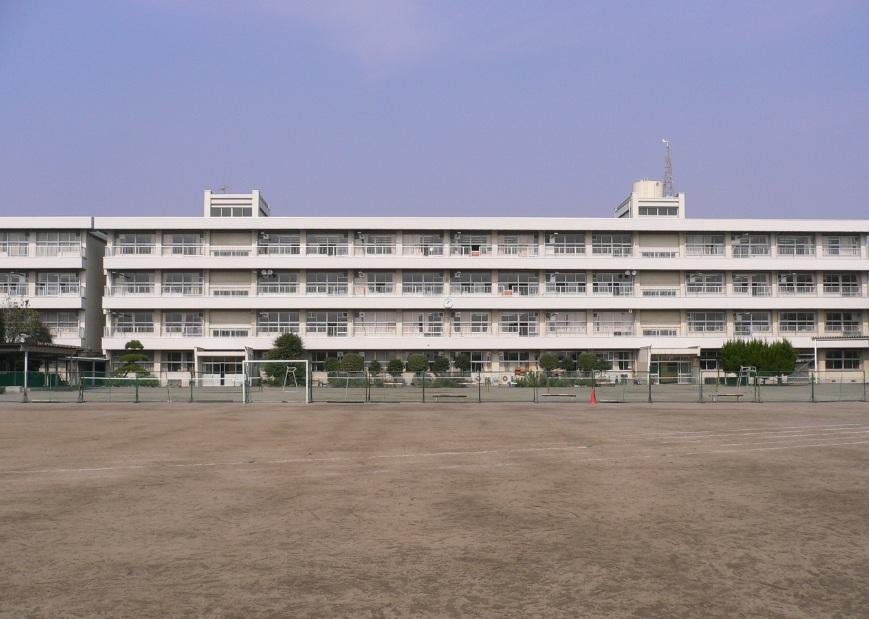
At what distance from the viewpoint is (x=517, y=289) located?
222 feet

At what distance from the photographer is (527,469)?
42.3 feet

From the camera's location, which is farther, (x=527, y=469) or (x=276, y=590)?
(x=527, y=469)

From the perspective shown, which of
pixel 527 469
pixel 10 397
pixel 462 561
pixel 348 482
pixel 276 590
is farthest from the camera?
pixel 10 397

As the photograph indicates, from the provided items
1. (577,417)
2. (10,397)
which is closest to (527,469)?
(577,417)

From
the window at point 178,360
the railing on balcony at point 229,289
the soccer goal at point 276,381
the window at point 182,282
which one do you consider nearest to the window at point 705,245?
the railing on balcony at point 229,289

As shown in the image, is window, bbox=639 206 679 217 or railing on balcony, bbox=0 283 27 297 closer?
railing on balcony, bbox=0 283 27 297

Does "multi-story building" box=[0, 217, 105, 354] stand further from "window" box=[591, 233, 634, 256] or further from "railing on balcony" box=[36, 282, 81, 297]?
"window" box=[591, 233, 634, 256]

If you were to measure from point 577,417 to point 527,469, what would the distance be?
14.1 meters

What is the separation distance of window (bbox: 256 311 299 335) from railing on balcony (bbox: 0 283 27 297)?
19.7 m

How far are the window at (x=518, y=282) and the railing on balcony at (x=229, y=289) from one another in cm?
2241

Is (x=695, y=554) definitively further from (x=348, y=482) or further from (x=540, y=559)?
(x=348, y=482)

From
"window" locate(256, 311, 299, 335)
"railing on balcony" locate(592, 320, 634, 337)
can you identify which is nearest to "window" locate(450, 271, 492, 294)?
"railing on balcony" locate(592, 320, 634, 337)

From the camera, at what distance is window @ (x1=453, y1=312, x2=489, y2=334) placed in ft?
221

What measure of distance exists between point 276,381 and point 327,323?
24106mm
